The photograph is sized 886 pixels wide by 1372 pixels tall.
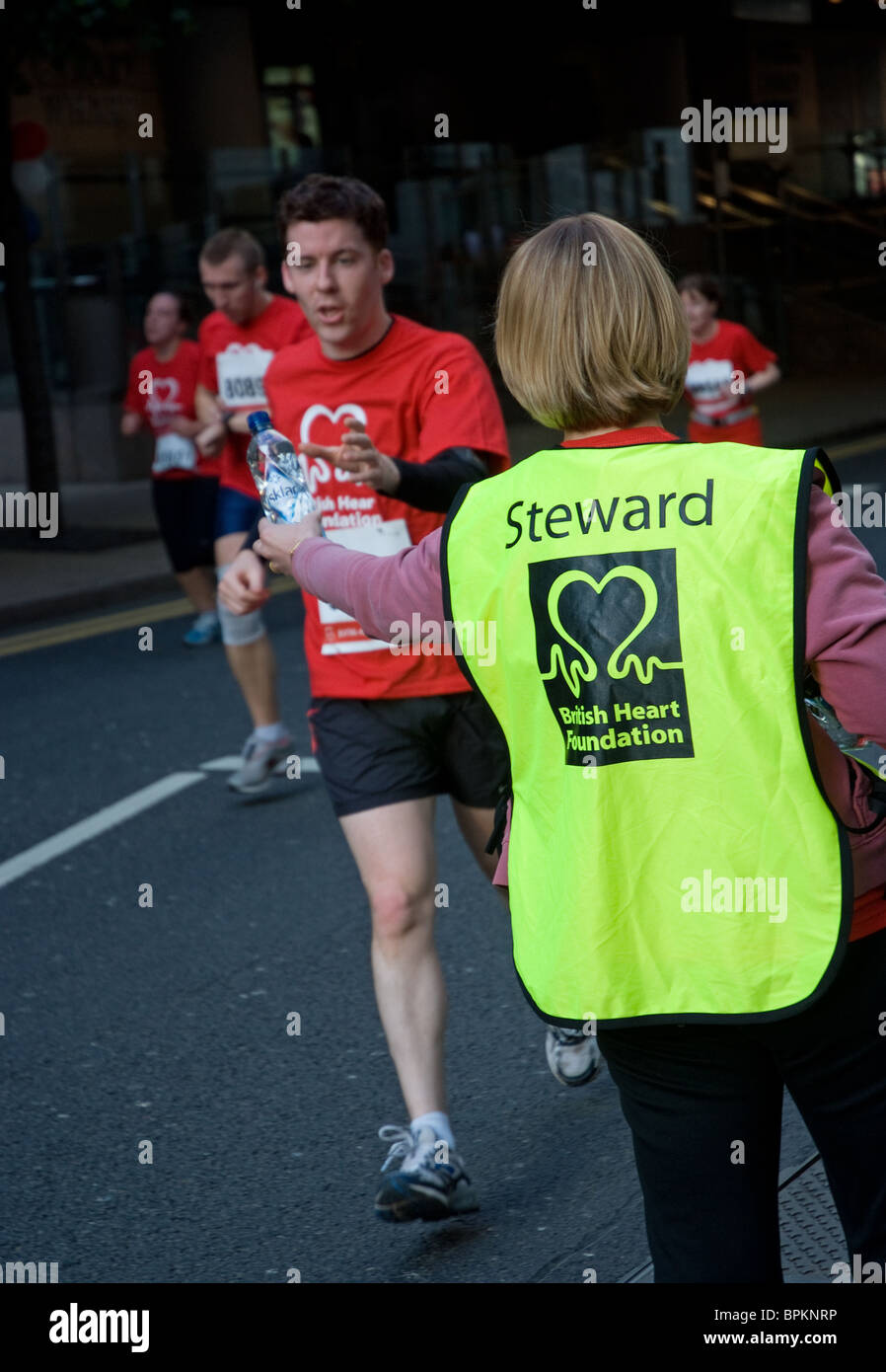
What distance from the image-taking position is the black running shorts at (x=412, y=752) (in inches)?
142

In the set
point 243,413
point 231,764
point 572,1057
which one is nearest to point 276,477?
point 572,1057

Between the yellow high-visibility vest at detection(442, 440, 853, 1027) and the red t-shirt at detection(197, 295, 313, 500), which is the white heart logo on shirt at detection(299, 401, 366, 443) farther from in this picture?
the red t-shirt at detection(197, 295, 313, 500)

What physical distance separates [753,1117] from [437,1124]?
1360mm

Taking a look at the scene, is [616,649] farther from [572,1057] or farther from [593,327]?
[572,1057]

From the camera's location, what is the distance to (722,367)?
1042 cm

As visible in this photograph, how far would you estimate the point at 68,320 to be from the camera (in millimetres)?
18719

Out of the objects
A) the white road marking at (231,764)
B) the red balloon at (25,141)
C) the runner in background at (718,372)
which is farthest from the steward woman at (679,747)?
the red balloon at (25,141)

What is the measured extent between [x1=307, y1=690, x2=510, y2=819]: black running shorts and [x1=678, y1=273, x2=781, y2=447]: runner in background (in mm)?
6733

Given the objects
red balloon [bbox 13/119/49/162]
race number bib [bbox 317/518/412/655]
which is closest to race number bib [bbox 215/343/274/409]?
race number bib [bbox 317/518/412/655]

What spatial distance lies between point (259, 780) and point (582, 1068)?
302 cm
